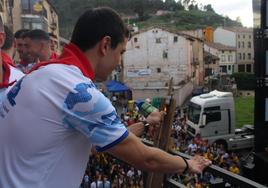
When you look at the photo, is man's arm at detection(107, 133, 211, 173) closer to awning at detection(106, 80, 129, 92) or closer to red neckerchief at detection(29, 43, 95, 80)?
red neckerchief at detection(29, 43, 95, 80)

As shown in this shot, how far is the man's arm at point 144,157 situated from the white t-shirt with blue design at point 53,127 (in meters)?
0.05

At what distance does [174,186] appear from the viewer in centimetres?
285

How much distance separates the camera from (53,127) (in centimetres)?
168

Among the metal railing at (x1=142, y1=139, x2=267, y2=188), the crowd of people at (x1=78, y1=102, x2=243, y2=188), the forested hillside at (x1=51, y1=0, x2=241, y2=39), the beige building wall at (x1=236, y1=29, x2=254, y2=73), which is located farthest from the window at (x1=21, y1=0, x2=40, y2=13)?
the forested hillside at (x1=51, y1=0, x2=241, y2=39)

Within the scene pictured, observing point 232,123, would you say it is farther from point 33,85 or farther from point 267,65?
point 33,85

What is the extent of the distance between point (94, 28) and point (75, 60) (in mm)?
174

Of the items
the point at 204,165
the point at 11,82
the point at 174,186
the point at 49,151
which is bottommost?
the point at 174,186

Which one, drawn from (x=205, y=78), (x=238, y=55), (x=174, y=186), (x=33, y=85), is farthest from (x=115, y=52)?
(x=238, y=55)

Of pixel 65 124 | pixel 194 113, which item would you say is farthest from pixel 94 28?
pixel 194 113

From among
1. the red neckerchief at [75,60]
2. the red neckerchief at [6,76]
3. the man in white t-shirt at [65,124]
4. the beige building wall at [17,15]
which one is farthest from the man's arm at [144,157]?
the beige building wall at [17,15]

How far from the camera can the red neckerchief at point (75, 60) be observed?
1.78m

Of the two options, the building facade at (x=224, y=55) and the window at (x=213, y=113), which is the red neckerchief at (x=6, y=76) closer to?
the window at (x=213, y=113)

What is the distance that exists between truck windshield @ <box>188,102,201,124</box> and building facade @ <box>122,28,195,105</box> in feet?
71.1

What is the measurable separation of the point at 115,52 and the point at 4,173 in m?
0.74
